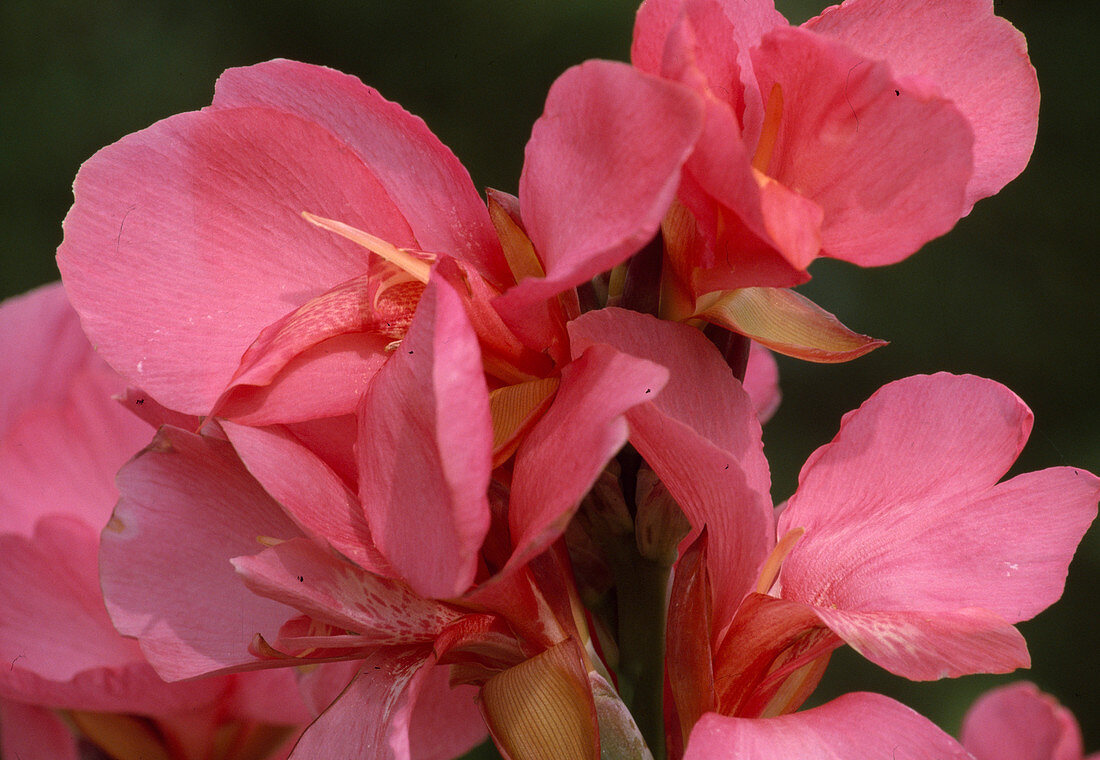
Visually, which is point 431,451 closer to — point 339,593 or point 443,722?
point 339,593

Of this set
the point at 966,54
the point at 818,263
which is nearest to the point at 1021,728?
the point at 966,54

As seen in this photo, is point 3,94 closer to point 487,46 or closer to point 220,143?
point 487,46

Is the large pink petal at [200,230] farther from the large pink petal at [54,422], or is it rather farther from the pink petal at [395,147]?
the large pink petal at [54,422]

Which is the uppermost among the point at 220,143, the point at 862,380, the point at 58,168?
the point at 220,143

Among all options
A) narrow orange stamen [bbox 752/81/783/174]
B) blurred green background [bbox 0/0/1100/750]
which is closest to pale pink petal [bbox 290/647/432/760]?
narrow orange stamen [bbox 752/81/783/174]

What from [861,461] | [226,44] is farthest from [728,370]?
[226,44]

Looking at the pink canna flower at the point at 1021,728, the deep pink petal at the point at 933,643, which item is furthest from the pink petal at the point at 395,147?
the pink canna flower at the point at 1021,728
